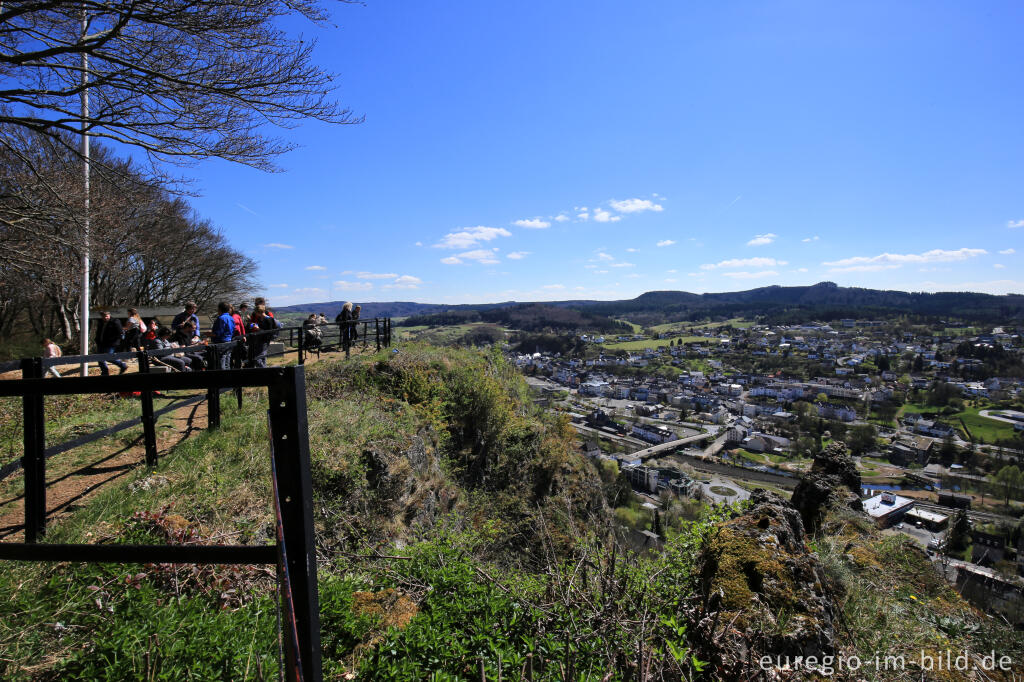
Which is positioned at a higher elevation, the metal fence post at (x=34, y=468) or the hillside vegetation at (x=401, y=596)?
the metal fence post at (x=34, y=468)

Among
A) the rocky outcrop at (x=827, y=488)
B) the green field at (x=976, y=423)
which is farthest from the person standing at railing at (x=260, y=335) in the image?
the green field at (x=976, y=423)

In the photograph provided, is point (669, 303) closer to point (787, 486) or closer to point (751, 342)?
point (751, 342)

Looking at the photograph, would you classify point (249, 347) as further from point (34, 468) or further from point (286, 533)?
point (286, 533)


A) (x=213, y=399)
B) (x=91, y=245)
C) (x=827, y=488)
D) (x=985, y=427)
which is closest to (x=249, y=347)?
(x=213, y=399)

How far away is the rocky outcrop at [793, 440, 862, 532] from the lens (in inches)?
285

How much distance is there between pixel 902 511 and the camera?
47.6ft

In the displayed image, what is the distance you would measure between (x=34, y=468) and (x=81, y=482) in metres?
1.69

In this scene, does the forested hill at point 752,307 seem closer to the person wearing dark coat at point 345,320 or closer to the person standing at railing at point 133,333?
the person wearing dark coat at point 345,320

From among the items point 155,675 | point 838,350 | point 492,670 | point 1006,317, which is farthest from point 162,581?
point 1006,317

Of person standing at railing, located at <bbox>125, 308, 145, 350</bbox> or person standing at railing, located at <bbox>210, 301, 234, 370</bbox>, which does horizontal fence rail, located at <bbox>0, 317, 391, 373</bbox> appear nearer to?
person standing at railing, located at <bbox>210, 301, 234, 370</bbox>

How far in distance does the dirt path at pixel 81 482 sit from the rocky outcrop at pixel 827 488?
9698 millimetres

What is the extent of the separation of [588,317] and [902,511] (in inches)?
3715

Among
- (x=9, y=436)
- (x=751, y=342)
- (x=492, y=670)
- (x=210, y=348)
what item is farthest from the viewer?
(x=751, y=342)

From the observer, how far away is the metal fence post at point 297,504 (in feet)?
3.74
